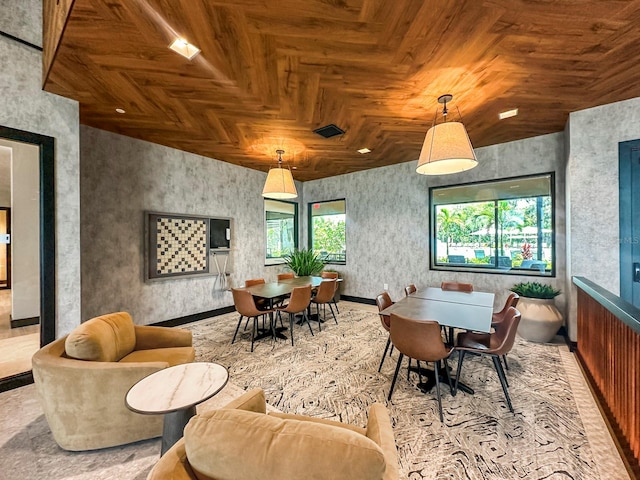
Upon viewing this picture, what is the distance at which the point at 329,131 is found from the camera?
3863 millimetres

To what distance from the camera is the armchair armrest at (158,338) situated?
2525mm

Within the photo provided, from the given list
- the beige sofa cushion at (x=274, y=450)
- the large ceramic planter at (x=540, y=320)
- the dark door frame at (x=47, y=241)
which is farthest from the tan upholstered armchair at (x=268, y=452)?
the large ceramic planter at (x=540, y=320)

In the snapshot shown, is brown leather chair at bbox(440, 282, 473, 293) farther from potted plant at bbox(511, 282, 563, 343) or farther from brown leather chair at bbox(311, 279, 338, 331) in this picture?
brown leather chair at bbox(311, 279, 338, 331)

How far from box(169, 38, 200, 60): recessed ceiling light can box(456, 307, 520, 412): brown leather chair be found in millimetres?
3405

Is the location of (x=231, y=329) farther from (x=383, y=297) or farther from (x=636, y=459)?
(x=636, y=459)

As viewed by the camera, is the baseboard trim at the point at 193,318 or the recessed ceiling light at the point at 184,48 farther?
the baseboard trim at the point at 193,318

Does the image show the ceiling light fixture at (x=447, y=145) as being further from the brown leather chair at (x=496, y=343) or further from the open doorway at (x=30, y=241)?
the open doorway at (x=30, y=241)

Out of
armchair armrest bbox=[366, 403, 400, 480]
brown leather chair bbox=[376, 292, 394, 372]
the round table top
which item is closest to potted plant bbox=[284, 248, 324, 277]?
brown leather chair bbox=[376, 292, 394, 372]

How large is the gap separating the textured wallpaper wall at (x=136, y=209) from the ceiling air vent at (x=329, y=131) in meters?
2.43

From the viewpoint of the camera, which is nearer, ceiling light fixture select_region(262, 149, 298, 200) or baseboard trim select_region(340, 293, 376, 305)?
ceiling light fixture select_region(262, 149, 298, 200)

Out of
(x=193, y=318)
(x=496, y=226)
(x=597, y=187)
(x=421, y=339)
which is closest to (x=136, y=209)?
(x=193, y=318)

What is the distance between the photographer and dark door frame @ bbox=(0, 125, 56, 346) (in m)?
2.75

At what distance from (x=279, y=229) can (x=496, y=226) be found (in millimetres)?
4563

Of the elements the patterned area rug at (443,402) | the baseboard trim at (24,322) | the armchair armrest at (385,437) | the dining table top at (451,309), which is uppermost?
the dining table top at (451,309)
